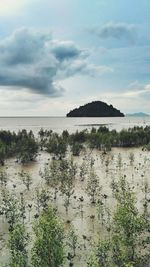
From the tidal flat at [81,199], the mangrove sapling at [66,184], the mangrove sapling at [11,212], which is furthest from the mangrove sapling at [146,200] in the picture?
the mangrove sapling at [11,212]

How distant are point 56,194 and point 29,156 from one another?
23.1m

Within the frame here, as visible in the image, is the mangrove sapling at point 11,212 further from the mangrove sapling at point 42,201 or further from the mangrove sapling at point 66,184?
the mangrove sapling at point 66,184

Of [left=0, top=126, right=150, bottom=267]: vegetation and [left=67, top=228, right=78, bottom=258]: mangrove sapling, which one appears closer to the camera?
[left=0, top=126, right=150, bottom=267]: vegetation

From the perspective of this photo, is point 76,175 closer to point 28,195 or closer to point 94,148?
point 28,195

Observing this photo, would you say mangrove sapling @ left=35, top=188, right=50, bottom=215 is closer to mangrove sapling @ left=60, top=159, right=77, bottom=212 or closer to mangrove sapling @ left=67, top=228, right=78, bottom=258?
mangrove sapling @ left=60, top=159, right=77, bottom=212

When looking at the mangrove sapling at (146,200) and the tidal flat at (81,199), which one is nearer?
the tidal flat at (81,199)

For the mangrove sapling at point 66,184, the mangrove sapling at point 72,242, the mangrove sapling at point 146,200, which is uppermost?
the mangrove sapling at point 66,184

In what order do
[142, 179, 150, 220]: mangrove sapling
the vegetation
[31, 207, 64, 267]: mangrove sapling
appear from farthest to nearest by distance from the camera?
1. [142, 179, 150, 220]: mangrove sapling
2. the vegetation
3. [31, 207, 64, 267]: mangrove sapling

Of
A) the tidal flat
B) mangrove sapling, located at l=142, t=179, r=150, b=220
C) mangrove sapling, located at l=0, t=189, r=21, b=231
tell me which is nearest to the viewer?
the tidal flat

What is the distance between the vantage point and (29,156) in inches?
2461

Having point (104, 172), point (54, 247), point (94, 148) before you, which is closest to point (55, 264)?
point (54, 247)

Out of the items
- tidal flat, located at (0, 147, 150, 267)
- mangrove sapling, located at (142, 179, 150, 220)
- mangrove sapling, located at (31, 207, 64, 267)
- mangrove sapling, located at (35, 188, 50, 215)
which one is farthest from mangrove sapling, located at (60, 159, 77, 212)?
mangrove sapling, located at (31, 207, 64, 267)

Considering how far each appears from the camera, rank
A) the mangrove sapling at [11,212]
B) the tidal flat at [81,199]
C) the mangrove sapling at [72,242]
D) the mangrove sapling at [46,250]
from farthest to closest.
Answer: the mangrove sapling at [11,212]
the tidal flat at [81,199]
the mangrove sapling at [72,242]
the mangrove sapling at [46,250]

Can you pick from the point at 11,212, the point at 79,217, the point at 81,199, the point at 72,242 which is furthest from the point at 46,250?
the point at 81,199
